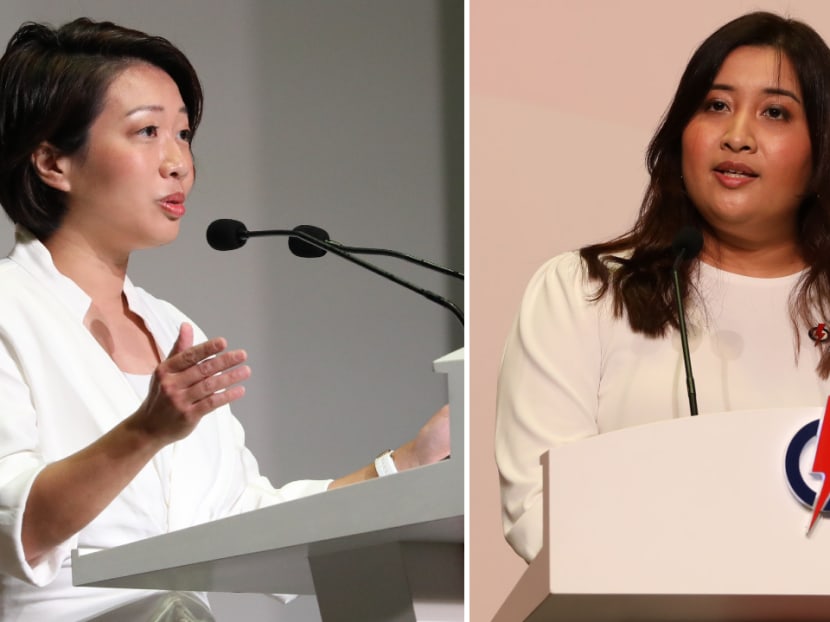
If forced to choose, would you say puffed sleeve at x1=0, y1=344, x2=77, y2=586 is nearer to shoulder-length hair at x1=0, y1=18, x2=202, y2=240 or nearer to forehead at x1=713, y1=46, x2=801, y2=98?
shoulder-length hair at x1=0, y1=18, x2=202, y2=240

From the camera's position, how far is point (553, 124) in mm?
2051

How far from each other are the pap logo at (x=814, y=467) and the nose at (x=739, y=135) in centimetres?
91

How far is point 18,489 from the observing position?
1.89m

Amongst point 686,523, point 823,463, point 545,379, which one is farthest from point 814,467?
point 545,379

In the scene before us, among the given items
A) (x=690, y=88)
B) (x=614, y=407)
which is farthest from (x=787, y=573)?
(x=690, y=88)

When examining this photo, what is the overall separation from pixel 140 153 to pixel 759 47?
3.52 feet

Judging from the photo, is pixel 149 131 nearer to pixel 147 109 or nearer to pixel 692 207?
pixel 147 109

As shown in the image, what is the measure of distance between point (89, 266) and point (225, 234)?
262mm

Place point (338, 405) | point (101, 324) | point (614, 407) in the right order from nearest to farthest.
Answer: point (614, 407) → point (101, 324) → point (338, 405)

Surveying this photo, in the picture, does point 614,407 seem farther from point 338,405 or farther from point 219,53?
point 219,53

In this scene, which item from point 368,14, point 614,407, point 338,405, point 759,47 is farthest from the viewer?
point 368,14

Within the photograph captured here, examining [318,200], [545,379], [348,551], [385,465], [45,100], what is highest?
[45,100]

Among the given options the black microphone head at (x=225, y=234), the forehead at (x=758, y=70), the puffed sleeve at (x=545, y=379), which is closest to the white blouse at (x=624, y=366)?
the puffed sleeve at (x=545, y=379)

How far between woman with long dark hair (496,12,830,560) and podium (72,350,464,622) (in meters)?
0.22
